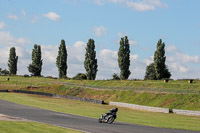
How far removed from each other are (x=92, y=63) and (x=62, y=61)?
1705 cm

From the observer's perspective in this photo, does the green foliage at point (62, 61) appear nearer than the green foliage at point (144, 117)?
No

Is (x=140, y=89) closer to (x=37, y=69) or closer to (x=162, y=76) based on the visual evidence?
(x=162, y=76)

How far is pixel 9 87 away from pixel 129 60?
4086 cm

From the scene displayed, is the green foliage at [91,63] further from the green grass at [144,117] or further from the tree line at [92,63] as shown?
the green grass at [144,117]

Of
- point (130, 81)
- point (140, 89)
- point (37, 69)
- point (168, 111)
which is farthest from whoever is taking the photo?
point (37, 69)

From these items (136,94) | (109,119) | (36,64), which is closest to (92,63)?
(36,64)

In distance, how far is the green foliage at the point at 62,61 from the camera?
13793cm

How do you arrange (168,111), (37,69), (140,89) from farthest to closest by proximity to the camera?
(37,69) < (140,89) < (168,111)

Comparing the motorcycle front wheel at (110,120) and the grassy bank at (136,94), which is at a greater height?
the grassy bank at (136,94)

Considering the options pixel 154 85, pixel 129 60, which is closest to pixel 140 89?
pixel 154 85

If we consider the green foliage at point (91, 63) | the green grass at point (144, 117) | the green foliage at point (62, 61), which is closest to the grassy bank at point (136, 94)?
the green foliage at point (91, 63)

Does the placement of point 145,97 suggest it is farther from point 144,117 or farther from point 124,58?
point 124,58

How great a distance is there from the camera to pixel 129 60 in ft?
386

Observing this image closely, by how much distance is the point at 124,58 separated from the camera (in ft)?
385
